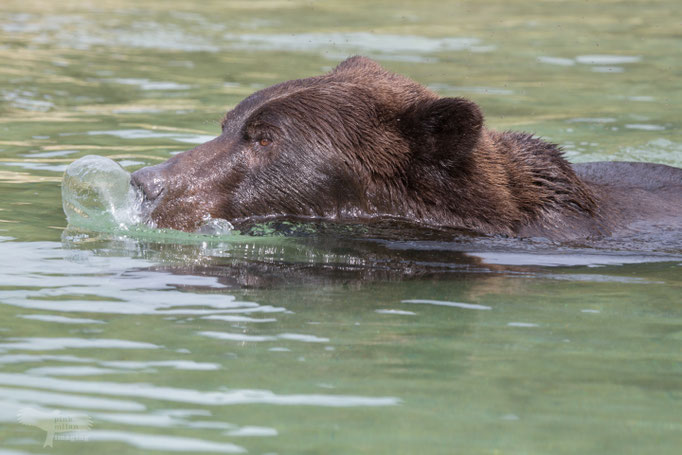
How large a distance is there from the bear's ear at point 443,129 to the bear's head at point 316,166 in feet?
0.03

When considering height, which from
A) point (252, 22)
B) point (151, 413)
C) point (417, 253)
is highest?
point (252, 22)

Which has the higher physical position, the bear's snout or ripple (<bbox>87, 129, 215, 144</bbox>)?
ripple (<bbox>87, 129, 215, 144</bbox>)

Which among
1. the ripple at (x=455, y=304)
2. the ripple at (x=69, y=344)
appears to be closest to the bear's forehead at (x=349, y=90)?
the ripple at (x=455, y=304)

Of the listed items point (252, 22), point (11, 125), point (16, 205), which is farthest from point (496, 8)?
point (16, 205)

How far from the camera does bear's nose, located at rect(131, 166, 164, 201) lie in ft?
24.9

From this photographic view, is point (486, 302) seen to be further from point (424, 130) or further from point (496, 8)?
point (496, 8)

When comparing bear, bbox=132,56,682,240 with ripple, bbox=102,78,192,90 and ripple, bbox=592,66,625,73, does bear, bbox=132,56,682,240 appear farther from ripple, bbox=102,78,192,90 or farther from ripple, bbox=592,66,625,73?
ripple, bbox=592,66,625,73

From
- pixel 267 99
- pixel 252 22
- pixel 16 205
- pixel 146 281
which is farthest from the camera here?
pixel 252 22

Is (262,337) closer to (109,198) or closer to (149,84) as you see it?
(109,198)

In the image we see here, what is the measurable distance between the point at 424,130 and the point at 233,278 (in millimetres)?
1887

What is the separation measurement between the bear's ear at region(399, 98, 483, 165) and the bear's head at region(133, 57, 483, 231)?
1 cm

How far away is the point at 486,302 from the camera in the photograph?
6.04 m

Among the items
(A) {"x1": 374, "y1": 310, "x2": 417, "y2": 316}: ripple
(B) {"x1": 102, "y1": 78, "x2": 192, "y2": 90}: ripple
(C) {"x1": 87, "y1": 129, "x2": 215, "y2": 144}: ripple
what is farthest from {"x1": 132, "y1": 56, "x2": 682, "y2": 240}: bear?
(B) {"x1": 102, "y1": 78, "x2": 192, "y2": 90}: ripple

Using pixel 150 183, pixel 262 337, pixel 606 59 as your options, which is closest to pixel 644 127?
pixel 606 59
